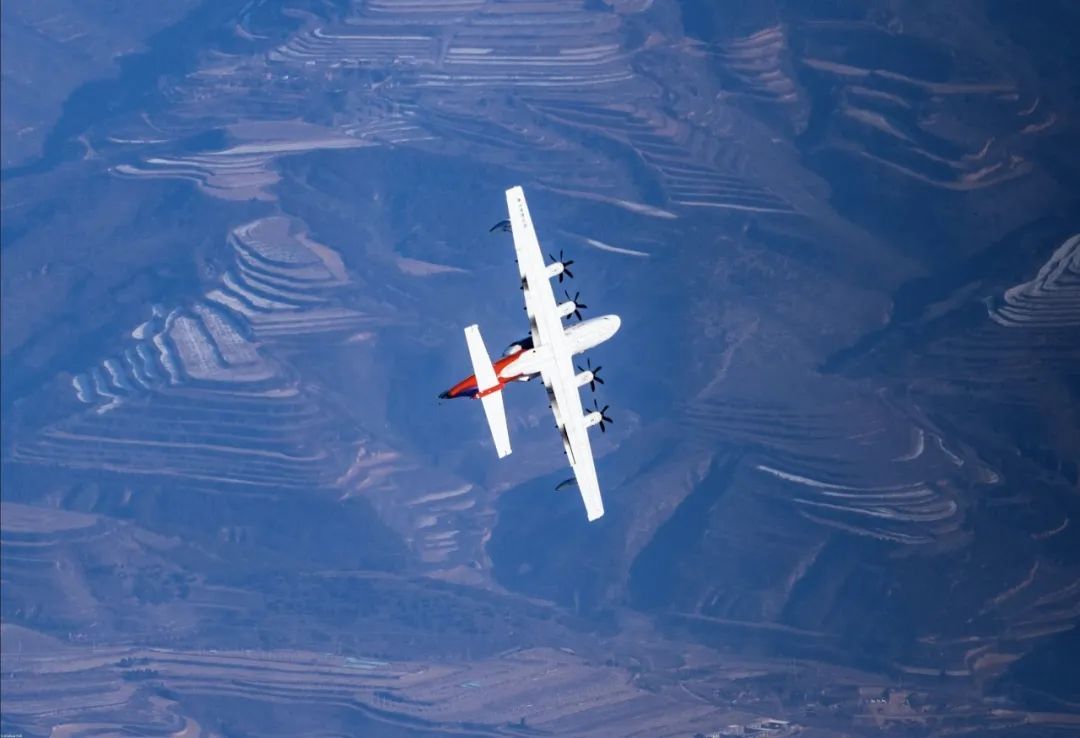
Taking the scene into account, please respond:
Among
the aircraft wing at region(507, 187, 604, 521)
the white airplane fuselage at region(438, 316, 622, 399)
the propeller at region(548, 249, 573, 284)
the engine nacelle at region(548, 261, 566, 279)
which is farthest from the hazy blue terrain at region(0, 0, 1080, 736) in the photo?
the engine nacelle at region(548, 261, 566, 279)

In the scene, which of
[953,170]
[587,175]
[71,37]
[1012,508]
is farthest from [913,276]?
[71,37]

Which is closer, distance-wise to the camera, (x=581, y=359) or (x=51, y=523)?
(x=581, y=359)

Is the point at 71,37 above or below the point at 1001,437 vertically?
above

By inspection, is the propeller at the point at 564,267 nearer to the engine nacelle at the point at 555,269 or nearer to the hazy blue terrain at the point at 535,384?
the engine nacelle at the point at 555,269

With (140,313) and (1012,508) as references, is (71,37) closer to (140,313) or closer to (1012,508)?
(140,313)

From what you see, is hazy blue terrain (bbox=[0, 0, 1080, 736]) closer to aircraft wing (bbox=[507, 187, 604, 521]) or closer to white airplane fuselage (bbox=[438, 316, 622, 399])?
aircraft wing (bbox=[507, 187, 604, 521])

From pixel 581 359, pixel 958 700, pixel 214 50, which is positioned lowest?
pixel 958 700

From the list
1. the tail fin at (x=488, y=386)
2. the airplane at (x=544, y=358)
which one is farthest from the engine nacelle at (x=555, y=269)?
the tail fin at (x=488, y=386)

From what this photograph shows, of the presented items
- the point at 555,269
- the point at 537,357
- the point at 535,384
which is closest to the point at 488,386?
the point at 537,357
